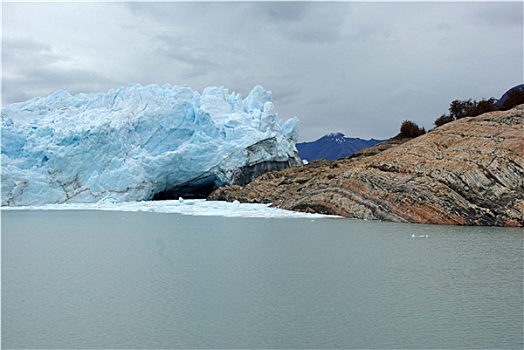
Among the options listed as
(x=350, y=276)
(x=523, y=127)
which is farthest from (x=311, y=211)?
(x=350, y=276)

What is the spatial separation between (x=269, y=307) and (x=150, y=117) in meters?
21.4

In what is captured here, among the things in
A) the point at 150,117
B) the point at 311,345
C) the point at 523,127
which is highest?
the point at 150,117

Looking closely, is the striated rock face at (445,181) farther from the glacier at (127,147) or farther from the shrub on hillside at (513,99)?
the glacier at (127,147)

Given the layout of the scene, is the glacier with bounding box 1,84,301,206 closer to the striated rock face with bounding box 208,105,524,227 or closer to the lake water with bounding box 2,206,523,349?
the striated rock face with bounding box 208,105,524,227

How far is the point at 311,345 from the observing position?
4078 mm

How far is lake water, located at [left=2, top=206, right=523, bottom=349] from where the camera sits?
431 centimetres

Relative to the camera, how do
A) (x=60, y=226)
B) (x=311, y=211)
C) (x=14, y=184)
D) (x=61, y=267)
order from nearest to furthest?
(x=61, y=267) < (x=60, y=226) < (x=311, y=211) < (x=14, y=184)

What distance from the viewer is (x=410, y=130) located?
25.3 m

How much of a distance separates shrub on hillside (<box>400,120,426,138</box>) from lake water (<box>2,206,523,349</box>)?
14884 millimetres

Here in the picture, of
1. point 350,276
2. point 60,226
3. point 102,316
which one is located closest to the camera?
point 102,316

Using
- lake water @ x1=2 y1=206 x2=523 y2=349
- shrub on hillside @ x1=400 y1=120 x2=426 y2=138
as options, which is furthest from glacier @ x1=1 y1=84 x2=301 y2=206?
lake water @ x1=2 y1=206 x2=523 y2=349

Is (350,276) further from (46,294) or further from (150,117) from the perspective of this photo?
(150,117)

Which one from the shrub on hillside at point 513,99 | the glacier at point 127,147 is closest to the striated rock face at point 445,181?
Result: the shrub on hillside at point 513,99

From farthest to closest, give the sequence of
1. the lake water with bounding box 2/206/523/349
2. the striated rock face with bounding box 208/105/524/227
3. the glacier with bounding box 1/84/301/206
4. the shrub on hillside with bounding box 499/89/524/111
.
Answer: the glacier with bounding box 1/84/301/206 → the shrub on hillside with bounding box 499/89/524/111 → the striated rock face with bounding box 208/105/524/227 → the lake water with bounding box 2/206/523/349
